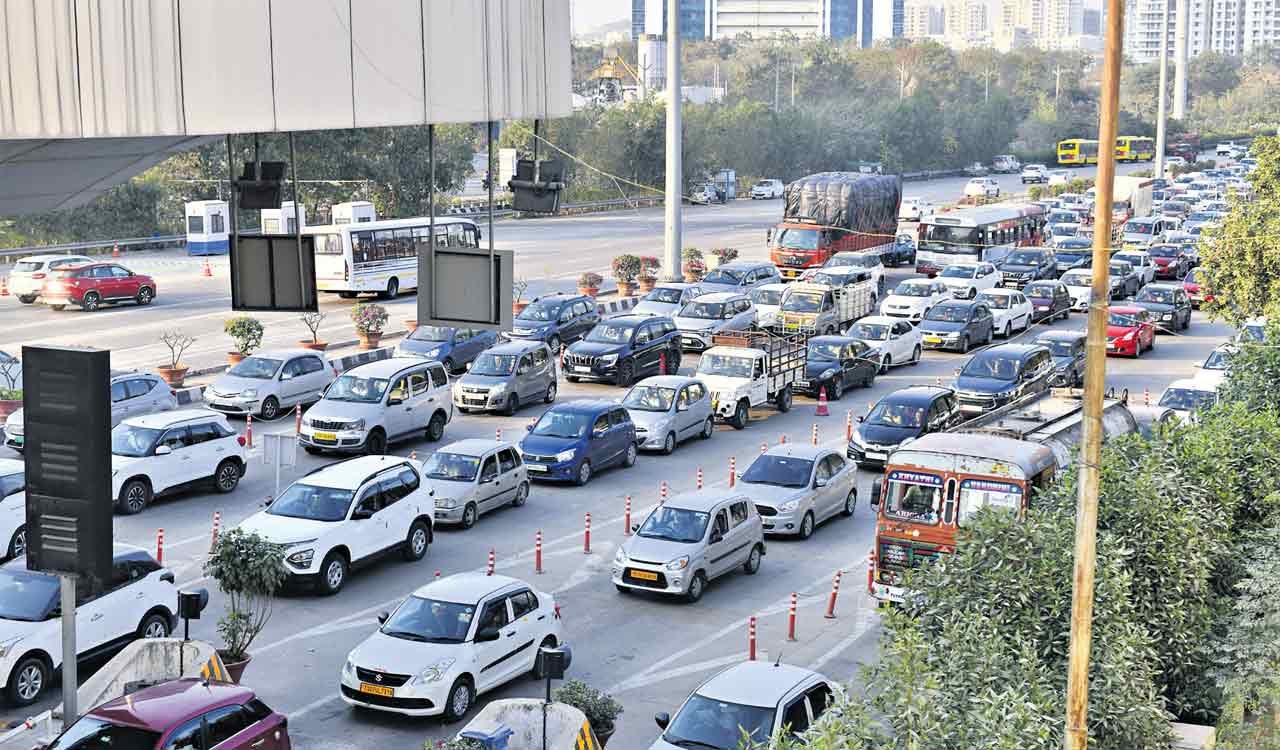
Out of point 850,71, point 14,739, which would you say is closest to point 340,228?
point 14,739

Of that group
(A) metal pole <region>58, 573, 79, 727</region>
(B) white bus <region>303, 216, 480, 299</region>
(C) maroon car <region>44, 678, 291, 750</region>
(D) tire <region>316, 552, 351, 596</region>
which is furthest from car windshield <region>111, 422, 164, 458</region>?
(B) white bus <region>303, 216, 480, 299</region>

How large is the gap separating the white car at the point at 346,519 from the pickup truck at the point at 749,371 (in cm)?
1003

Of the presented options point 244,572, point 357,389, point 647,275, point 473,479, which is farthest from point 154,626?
point 647,275

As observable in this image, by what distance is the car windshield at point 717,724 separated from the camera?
48.8ft

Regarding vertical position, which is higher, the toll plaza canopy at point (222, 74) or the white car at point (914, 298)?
the toll plaza canopy at point (222, 74)

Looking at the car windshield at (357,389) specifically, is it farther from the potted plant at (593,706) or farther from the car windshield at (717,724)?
the car windshield at (717,724)

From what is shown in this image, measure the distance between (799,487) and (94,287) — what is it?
93.4ft

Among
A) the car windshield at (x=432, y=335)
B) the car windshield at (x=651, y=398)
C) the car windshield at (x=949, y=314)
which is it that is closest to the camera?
the car windshield at (x=651, y=398)

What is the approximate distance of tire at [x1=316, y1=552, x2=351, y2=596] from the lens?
2122 centimetres

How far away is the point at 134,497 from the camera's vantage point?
24938 millimetres

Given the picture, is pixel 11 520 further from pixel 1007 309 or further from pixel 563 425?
pixel 1007 309

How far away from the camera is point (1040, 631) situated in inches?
551

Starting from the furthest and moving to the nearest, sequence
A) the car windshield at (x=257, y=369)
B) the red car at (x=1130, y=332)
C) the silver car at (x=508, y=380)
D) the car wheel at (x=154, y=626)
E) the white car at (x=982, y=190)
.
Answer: the white car at (x=982, y=190) < the red car at (x=1130, y=332) < the silver car at (x=508, y=380) < the car windshield at (x=257, y=369) < the car wheel at (x=154, y=626)

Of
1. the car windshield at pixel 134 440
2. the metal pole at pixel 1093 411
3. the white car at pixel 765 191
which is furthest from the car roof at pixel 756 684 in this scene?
the white car at pixel 765 191
